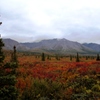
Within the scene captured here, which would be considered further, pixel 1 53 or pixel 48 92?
pixel 48 92

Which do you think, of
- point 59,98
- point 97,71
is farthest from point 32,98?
point 97,71

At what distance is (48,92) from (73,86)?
3.42 m

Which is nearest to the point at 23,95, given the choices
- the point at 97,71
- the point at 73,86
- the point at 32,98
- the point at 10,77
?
the point at 32,98

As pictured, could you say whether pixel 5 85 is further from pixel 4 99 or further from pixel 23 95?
pixel 23 95

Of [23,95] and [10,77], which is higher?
[10,77]

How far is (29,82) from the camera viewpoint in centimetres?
2505

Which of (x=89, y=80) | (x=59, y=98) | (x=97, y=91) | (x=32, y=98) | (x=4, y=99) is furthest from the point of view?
(x=89, y=80)

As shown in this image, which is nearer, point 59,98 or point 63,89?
point 59,98

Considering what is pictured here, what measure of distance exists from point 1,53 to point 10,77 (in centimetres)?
180

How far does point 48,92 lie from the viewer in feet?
70.3

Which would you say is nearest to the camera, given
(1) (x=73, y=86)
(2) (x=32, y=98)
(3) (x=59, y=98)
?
(2) (x=32, y=98)

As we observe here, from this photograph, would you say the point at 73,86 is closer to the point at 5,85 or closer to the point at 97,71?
the point at 97,71

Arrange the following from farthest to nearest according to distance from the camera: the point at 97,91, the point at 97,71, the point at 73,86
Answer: the point at 97,71 < the point at 73,86 < the point at 97,91

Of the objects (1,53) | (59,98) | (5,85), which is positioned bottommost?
(59,98)
